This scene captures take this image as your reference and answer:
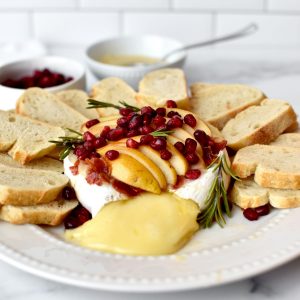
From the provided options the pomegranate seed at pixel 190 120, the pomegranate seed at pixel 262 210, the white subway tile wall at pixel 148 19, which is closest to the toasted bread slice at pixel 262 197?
the pomegranate seed at pixel 262 210

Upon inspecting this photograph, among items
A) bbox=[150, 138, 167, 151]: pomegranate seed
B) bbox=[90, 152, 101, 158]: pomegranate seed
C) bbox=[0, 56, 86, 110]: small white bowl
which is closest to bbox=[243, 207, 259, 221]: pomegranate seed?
bbox=[150, 138, 167, 151]: pomegranate seed

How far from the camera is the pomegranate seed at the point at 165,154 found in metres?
2.63

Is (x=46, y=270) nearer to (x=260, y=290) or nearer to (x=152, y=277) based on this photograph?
(x=152, y=277)

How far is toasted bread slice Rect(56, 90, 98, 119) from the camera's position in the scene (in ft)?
11.5

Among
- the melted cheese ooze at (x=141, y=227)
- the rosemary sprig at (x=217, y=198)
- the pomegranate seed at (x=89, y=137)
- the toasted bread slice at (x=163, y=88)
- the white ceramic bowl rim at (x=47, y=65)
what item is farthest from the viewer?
the white ceramic bowl rim at (x=47, y=65)

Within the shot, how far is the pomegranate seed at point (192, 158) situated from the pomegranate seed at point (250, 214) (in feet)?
1.04

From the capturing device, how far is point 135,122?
278 centimetres

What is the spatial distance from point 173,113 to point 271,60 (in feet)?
7.84

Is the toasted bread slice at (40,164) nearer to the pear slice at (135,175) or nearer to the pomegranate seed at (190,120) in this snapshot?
the pear slice at (135,175)

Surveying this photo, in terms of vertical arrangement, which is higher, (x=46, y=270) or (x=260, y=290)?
(x=46, y=270)

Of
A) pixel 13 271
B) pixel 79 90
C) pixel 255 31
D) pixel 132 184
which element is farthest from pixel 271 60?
pixel 13 271

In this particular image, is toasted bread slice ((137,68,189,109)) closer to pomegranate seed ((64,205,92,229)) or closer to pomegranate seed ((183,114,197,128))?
pomegranate seed ((183,114,197,128))

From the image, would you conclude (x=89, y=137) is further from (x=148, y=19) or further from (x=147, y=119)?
(x=148, y=19)

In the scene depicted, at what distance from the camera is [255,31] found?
539 cm
